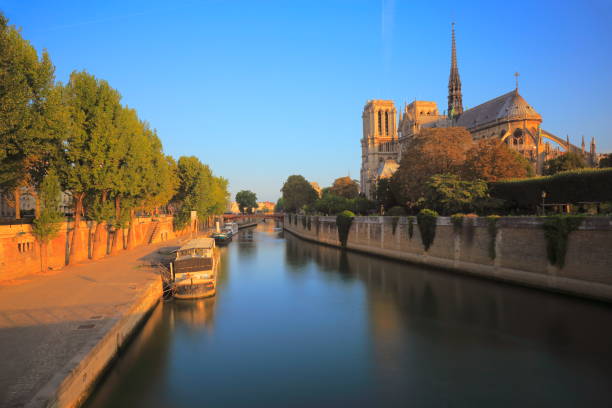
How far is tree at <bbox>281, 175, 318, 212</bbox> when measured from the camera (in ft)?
284

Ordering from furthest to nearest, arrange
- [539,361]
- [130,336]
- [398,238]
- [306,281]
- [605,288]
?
[398,238] < [306,281] < [605,288] < [130,336] < [539,361]

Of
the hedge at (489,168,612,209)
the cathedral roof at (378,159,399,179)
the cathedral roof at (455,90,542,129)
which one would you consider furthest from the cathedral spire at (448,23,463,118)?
the hedge at (489,168,612,209)

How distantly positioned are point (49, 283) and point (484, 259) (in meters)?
24.6

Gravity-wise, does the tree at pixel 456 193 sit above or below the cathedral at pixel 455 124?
below

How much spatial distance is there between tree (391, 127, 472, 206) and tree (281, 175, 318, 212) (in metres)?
49.0

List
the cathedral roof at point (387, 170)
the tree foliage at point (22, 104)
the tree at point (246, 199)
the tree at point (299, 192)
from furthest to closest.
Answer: the tree at point (246, 199), the tree at point (299, 192), the cathedral roof at point (387, 170), the tree foliage at point (22, 104)

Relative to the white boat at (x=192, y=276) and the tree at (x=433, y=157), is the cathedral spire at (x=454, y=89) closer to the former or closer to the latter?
the tree at (x=433, y=157)

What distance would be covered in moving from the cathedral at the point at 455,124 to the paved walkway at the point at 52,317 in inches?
1547

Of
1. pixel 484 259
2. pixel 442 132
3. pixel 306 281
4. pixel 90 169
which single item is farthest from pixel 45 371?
pixel 442 132

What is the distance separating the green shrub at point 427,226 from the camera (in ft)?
95.9

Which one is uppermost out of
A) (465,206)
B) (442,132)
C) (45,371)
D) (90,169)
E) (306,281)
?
(442,132)

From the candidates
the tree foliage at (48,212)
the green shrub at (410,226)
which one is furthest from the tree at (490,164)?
the tree foliage at (48,212)

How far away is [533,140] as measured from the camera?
59.0m

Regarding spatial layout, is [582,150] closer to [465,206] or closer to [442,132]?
[442,132]
